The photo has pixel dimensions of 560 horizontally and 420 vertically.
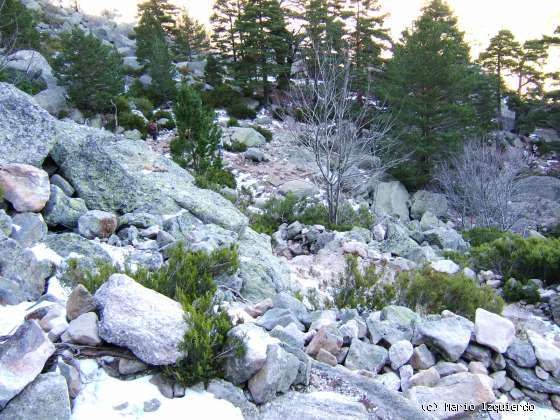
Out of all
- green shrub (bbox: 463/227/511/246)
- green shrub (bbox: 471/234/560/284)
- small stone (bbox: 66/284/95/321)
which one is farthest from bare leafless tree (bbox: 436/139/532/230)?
small stone (bbox: 66/284/95/321)

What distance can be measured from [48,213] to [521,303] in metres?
7.23

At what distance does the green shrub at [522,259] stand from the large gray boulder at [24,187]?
7841 millimetres

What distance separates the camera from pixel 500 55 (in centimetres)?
3105

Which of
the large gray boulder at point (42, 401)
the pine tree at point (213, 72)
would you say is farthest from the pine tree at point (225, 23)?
the large gray boulder at point (42, 401)

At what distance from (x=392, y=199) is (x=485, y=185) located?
13.9 ft

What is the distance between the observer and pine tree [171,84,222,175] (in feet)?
41.5

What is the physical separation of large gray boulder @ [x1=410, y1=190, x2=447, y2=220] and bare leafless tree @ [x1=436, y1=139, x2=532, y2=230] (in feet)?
2.74

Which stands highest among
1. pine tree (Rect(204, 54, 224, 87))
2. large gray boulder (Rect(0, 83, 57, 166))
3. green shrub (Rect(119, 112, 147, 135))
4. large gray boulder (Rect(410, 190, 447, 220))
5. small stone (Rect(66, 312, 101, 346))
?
pine tree (Rect(204, 54, 224, 87))

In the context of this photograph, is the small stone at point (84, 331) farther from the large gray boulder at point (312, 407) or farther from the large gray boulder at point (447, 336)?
the large gray boulder at point (447, 336)

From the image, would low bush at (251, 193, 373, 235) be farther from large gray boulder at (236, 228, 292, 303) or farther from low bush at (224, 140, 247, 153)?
low bush at (224, 140, 247, 153)

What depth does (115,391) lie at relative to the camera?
2578 millimetres

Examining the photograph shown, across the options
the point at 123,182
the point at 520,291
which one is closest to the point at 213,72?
the point at 123,182

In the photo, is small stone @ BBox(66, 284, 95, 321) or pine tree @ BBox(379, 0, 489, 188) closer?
small stone @ BBox(66, 284, 95, 321)

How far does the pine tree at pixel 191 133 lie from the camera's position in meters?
12.7
